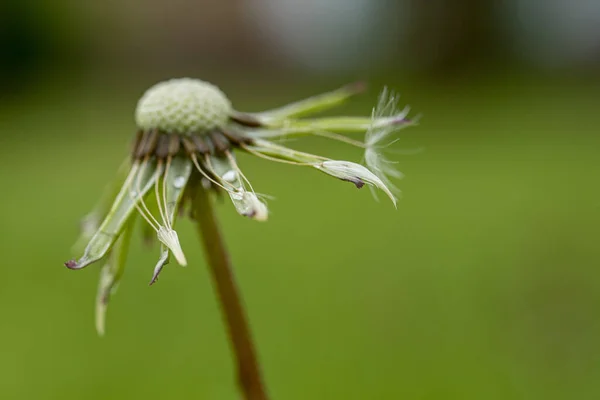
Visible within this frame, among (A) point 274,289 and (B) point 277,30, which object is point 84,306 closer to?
(A) point 274,289

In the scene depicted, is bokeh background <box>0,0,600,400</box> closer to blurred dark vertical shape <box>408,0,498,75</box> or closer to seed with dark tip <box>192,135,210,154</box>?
seed with dark tip <box>192,135,210,154</box>

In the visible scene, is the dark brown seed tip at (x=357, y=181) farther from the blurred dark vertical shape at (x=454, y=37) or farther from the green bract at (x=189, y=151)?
the blurred dark vertical shape at (x=454, y=37)

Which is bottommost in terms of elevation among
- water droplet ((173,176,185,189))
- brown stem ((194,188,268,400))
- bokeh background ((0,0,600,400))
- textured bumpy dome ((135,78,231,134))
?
brown stem ((194,188,268,400))

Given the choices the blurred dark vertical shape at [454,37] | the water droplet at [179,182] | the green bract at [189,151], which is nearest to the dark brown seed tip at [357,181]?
the green bract at [189,151]

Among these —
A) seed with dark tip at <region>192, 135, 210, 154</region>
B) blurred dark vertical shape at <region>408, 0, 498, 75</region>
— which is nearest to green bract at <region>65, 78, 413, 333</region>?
seed with dark tip at <region>192, 135, 210, 154</region>

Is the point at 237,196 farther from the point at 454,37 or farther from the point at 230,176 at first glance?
the point at 454,37

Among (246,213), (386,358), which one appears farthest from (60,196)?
(246,213)
